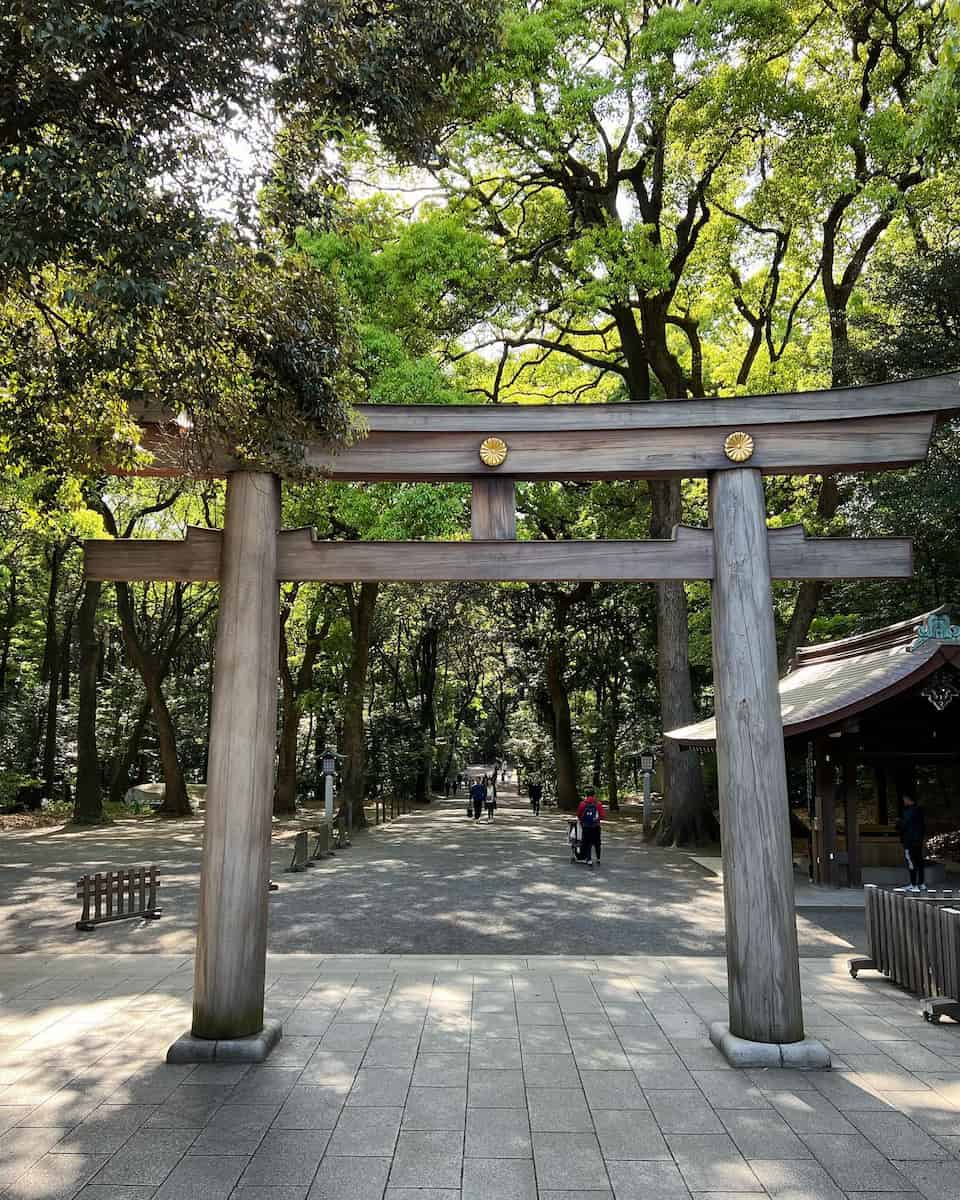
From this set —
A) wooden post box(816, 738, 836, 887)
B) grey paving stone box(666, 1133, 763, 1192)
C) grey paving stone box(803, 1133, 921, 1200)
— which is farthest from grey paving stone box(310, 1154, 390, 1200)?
wooden post box(816, 738, 836, 887)

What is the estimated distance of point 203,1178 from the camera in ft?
14.2

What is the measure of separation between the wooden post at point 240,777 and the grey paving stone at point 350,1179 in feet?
5.66

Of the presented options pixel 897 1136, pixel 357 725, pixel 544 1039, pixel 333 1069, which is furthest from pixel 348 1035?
pixel 357 725

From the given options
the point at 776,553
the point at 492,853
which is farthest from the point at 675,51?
the point at 492,853

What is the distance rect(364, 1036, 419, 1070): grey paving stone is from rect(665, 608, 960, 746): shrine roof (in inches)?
275

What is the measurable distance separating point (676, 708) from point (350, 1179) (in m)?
16.4

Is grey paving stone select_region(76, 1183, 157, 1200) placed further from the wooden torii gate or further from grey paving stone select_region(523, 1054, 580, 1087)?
grey paving stone select_region(523, 1054, 580, 1087)

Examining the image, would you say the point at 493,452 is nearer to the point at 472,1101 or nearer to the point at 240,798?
the point at 240,798

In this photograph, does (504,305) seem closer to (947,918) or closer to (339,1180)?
(947,918)

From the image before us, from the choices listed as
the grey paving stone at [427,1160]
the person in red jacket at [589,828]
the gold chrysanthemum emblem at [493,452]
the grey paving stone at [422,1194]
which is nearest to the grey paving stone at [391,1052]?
the grey paving stone at [427,1160]

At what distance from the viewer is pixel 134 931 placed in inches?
423

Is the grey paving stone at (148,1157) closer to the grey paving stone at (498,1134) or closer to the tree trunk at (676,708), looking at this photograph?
the grey paving stone at (498,1134)

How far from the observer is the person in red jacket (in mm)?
16547

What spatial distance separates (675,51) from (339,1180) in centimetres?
1835
